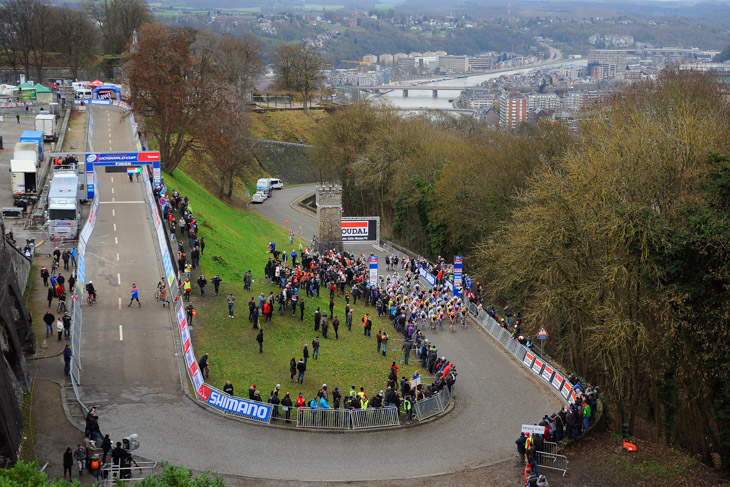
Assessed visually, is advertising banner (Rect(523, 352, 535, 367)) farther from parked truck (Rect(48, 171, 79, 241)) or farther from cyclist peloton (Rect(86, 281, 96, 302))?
parked truck (Rect(48, 171, 79, 241))

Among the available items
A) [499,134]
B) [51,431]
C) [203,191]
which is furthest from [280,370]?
[203,191]

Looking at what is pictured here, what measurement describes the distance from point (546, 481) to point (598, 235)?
10.4 m

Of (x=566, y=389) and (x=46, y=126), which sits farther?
(x=46, y=126)

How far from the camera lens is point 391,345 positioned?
38.7 meters

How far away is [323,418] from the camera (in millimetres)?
28344

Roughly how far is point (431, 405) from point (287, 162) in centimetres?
7777

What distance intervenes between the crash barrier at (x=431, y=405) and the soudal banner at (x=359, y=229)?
27.8 m

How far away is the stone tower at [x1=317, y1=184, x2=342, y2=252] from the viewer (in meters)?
55.9

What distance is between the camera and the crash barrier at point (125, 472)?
23625mm

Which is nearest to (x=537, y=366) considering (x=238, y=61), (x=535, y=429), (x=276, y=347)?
(x=535, y=429)

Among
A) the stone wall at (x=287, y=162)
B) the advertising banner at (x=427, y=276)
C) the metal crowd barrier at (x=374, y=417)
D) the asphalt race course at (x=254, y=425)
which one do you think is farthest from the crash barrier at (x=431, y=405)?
the stone wall at (x=287, y=162)

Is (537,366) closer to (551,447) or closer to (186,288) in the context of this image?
(551,447)

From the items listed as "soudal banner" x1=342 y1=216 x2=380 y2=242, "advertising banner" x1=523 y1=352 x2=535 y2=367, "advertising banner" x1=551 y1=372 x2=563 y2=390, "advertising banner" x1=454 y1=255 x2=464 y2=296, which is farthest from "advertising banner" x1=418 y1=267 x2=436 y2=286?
"advertising banner" x1=551 y1=372 x2=563 y2=390

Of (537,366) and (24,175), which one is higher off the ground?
(24,175)
